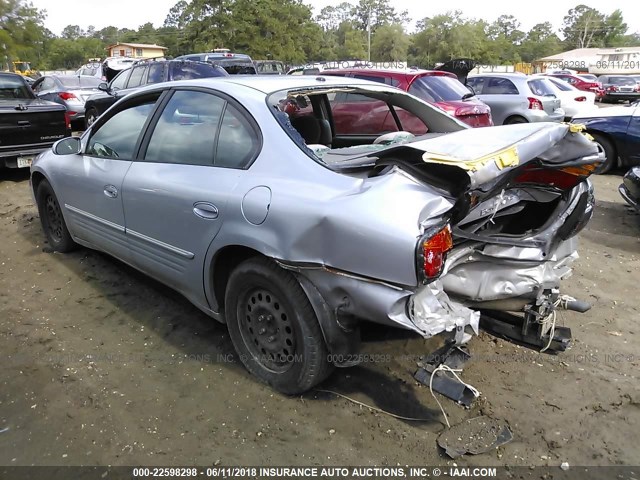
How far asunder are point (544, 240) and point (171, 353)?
241cm

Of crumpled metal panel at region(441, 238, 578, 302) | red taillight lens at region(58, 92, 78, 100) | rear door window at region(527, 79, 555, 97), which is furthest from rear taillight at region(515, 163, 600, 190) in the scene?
red taillight lens at region(58, 92, 78, 100)

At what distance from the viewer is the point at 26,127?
8133 millimetres

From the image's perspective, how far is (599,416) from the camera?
2.88 metres

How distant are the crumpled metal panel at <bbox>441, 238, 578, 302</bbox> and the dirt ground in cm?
41

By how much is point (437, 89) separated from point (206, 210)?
260 inches

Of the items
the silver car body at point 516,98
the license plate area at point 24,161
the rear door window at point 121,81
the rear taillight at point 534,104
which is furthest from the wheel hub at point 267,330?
the rear taillight at point 534,104

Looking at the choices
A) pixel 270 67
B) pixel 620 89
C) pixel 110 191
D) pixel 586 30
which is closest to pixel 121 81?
pixel 110 191

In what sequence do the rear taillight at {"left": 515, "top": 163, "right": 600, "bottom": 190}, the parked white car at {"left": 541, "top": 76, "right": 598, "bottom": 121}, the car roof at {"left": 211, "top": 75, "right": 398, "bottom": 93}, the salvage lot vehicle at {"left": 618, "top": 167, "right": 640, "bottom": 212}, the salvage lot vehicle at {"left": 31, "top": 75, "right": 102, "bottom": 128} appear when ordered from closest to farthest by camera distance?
the rear taillight at {"left": 515, "top": 163, "right": 600, "bottom": 190} < the car roof at {"left": 211, "top": 75, "right": 398, "bottom": 93} < the salvage lot vehicle at {"left": 618, "top": 167, "right": 640, "bottom": 212} < the salvage lot vehicle at {"left": 31, "top": 75, "right": 102, "bottom": 128} < the parked white car at {"left": 541, "top": 76, "right": 598, "bottom": 121}

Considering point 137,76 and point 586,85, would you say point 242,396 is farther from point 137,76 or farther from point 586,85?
point 586,85

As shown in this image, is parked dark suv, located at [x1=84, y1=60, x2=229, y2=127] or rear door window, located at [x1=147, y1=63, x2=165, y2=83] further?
rear door window, located at [x1=147, y1=63, x2=165, y2=83]

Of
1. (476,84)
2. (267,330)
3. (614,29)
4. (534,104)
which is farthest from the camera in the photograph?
(614,29)

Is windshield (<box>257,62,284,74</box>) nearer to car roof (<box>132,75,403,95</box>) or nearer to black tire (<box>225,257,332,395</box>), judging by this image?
car roof (<box>132,75,403,95</box>)

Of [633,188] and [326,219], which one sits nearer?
[326,219]

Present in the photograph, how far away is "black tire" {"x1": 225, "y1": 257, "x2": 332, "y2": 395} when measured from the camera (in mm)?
2766
